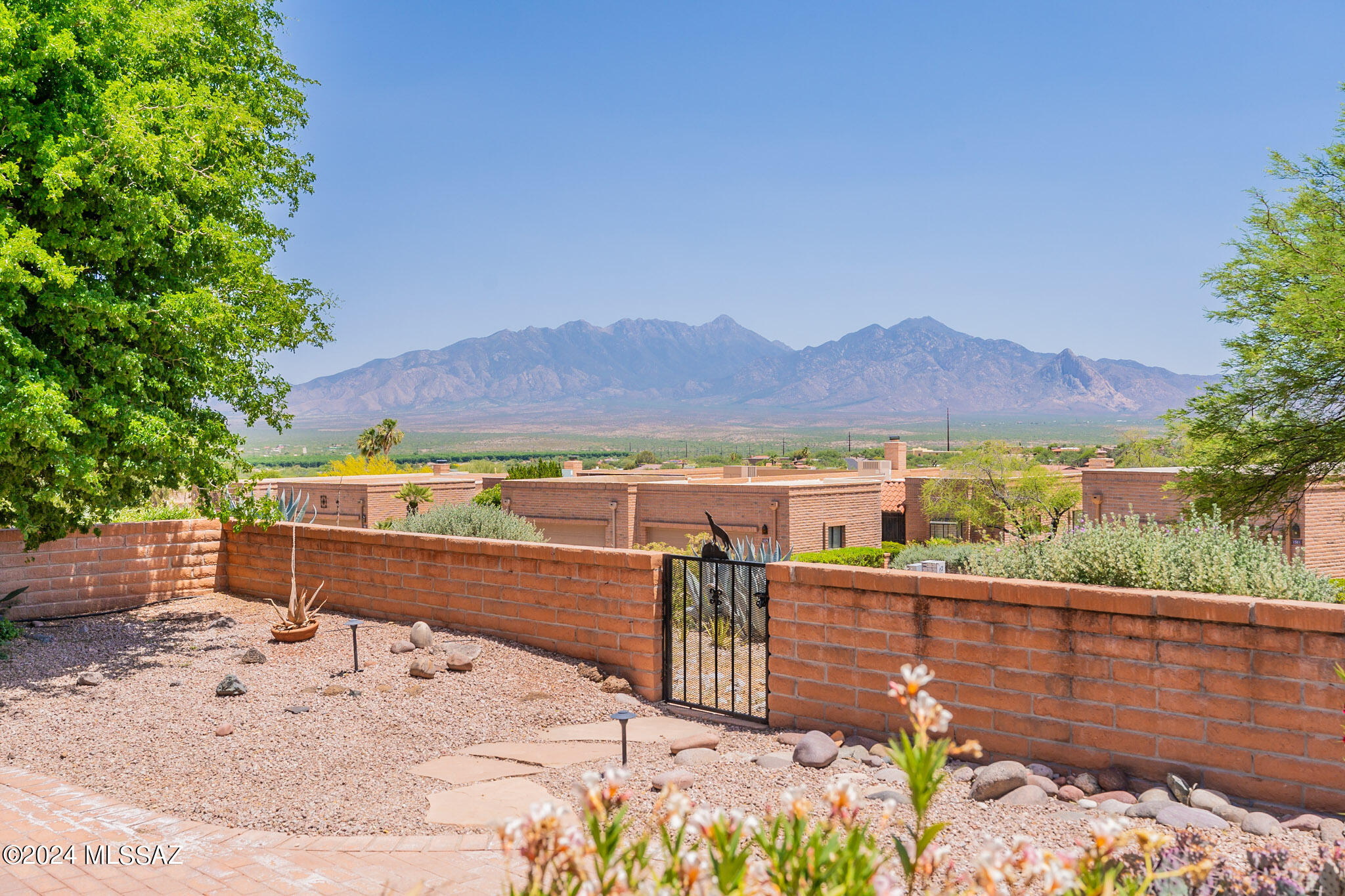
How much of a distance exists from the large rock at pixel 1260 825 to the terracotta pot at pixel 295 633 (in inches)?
354

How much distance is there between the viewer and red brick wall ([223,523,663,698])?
870 cm

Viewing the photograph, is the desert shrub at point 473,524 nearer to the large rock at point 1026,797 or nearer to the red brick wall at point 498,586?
the red brick wall at point 498,586

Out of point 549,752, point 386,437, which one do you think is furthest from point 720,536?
point 386,437

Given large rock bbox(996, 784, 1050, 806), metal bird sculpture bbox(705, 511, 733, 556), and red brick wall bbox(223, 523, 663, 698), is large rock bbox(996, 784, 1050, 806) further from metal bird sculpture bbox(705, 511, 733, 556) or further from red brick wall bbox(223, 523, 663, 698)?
metal bird sculpture bbox(705, 511, 733, 556)

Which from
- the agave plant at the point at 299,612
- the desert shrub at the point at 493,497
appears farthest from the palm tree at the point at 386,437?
the agave plant at the point at 299,612

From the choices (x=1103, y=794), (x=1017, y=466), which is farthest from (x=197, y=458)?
(x=1017, y=466)

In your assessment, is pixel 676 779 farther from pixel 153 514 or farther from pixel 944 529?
pixel 944 529

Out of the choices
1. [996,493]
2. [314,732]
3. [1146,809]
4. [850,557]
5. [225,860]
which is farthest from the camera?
[996,493]

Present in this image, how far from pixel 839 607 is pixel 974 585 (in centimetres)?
114

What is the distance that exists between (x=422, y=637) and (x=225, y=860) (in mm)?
4800

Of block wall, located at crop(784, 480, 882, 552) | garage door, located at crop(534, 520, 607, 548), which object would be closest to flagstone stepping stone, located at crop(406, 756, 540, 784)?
block wall, located at crop(784, 480, 882, 552)

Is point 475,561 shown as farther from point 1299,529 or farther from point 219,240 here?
point 1299,529

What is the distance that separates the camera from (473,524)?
13344mm

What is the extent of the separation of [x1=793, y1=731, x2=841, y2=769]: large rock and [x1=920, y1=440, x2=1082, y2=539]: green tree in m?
38.3
